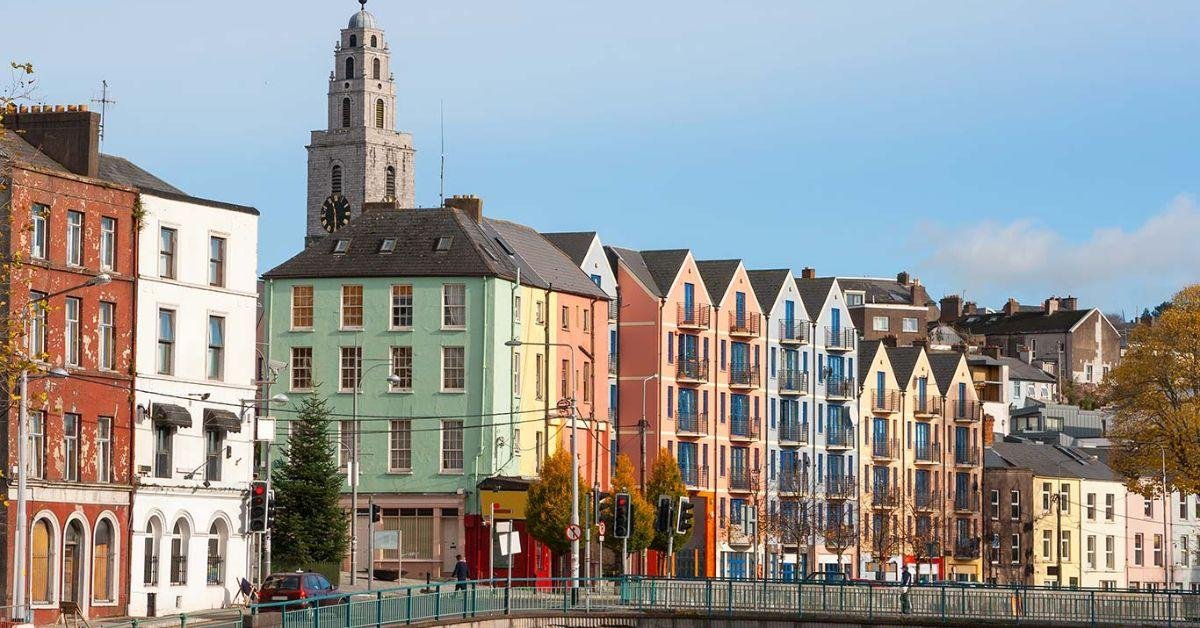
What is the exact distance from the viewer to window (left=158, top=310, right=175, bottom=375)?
241ft

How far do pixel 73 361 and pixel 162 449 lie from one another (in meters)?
5.61

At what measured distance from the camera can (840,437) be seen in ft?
427

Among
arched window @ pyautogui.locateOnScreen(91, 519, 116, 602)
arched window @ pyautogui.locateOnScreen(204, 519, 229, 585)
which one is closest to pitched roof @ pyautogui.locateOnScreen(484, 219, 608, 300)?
arched window @ pyautogui.locateOnScreen(204, 519, 229, 585)

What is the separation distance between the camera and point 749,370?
Result: 12125cm

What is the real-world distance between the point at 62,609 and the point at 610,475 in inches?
1927

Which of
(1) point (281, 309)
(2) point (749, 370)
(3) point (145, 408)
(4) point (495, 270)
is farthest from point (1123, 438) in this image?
(3) point (145, 408)

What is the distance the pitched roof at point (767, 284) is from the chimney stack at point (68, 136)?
2289 inches

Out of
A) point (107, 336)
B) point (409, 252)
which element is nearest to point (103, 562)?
point (107, 336)

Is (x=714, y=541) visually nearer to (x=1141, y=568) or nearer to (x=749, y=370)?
(x=749, y=370)

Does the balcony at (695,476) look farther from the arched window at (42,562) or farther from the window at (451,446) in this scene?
the arched window at (42,562)

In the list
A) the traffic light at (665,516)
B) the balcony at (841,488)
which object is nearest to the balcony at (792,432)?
the balcony at (841,488)

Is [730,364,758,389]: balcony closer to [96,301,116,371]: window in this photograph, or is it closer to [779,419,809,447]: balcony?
[779,419,809,447]: balcony

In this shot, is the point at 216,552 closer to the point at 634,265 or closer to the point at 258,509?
the point at 258,509

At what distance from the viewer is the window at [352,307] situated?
10038cm
